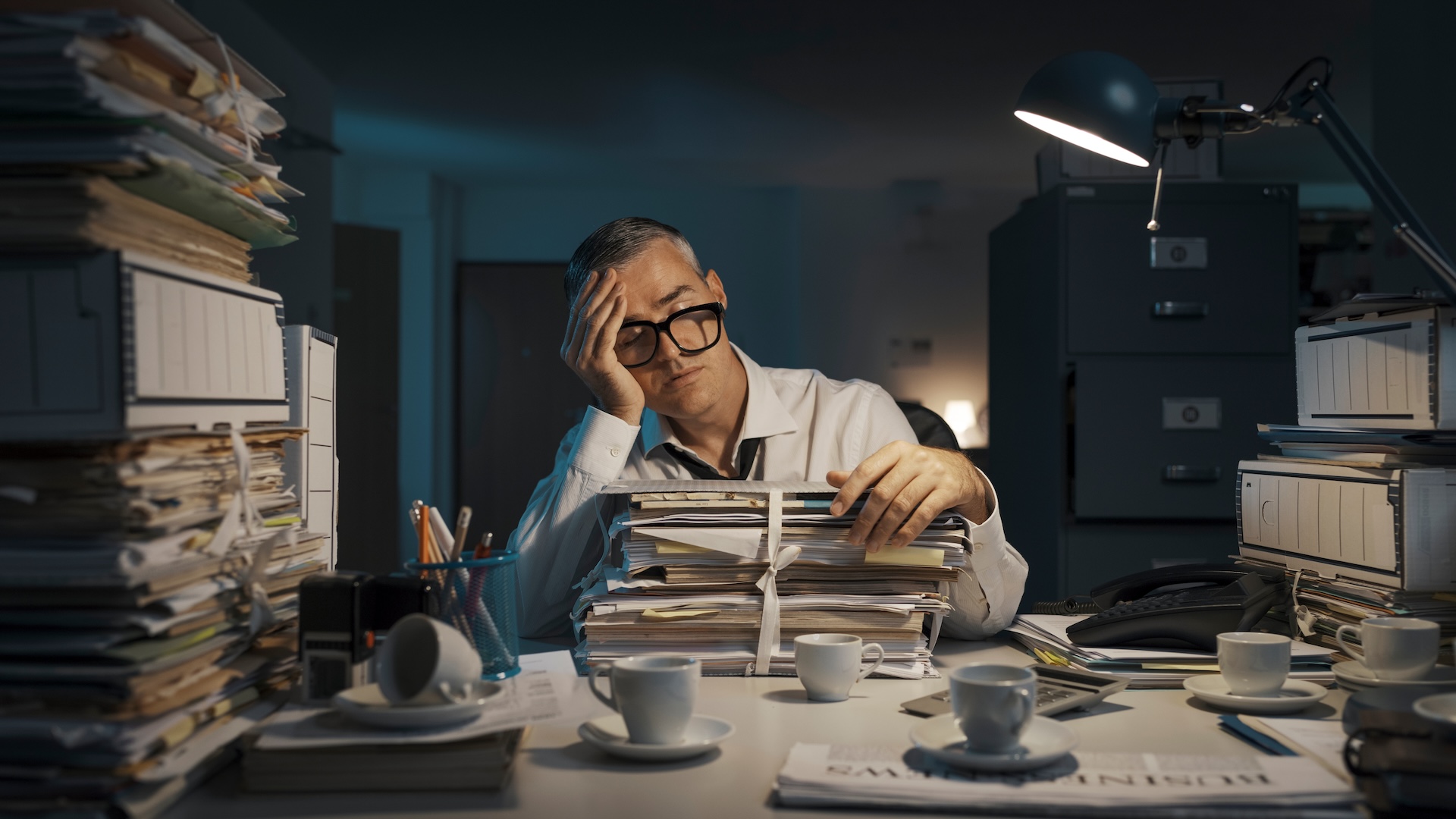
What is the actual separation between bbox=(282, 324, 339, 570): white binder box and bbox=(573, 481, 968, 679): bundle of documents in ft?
1.00

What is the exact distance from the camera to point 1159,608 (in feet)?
3.59

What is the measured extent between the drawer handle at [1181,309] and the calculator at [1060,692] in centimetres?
203

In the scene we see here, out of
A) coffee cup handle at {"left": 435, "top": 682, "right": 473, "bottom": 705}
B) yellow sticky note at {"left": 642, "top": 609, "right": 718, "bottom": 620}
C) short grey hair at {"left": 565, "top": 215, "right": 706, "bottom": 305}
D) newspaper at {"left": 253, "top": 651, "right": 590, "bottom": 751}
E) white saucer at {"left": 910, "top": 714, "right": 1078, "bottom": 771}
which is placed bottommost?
white saucer at {"left": 910, "top": 714, "right": 1078, "bottom": 771}

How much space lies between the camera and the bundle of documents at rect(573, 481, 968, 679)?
40.6 inches

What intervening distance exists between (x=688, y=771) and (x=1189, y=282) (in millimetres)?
2514

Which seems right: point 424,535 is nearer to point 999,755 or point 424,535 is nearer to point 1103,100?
point 999,755

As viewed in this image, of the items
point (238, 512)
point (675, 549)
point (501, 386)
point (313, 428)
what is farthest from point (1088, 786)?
point (501, 386)

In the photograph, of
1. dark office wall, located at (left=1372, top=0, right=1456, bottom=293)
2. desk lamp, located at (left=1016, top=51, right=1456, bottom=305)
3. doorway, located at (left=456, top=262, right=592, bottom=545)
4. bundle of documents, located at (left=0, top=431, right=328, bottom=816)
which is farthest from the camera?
doorway, located at (left=456, top=262, right=592, bottom=545)

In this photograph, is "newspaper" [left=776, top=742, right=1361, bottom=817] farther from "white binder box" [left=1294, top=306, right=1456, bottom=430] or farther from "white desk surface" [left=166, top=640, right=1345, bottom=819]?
"white binder box" [left=1294, top=306, right=1456, bottom=430]

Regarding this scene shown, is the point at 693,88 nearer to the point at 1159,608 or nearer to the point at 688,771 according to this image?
the point at 1159,608

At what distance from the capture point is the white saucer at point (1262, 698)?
0.90m

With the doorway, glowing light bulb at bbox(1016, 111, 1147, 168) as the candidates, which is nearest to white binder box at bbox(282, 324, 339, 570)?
glowing light bulb at bbox(1016, 111, 1147, 168)

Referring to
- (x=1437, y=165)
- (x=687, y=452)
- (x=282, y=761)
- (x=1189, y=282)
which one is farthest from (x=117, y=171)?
(x=1437, y=165)

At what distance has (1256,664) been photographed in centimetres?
93
